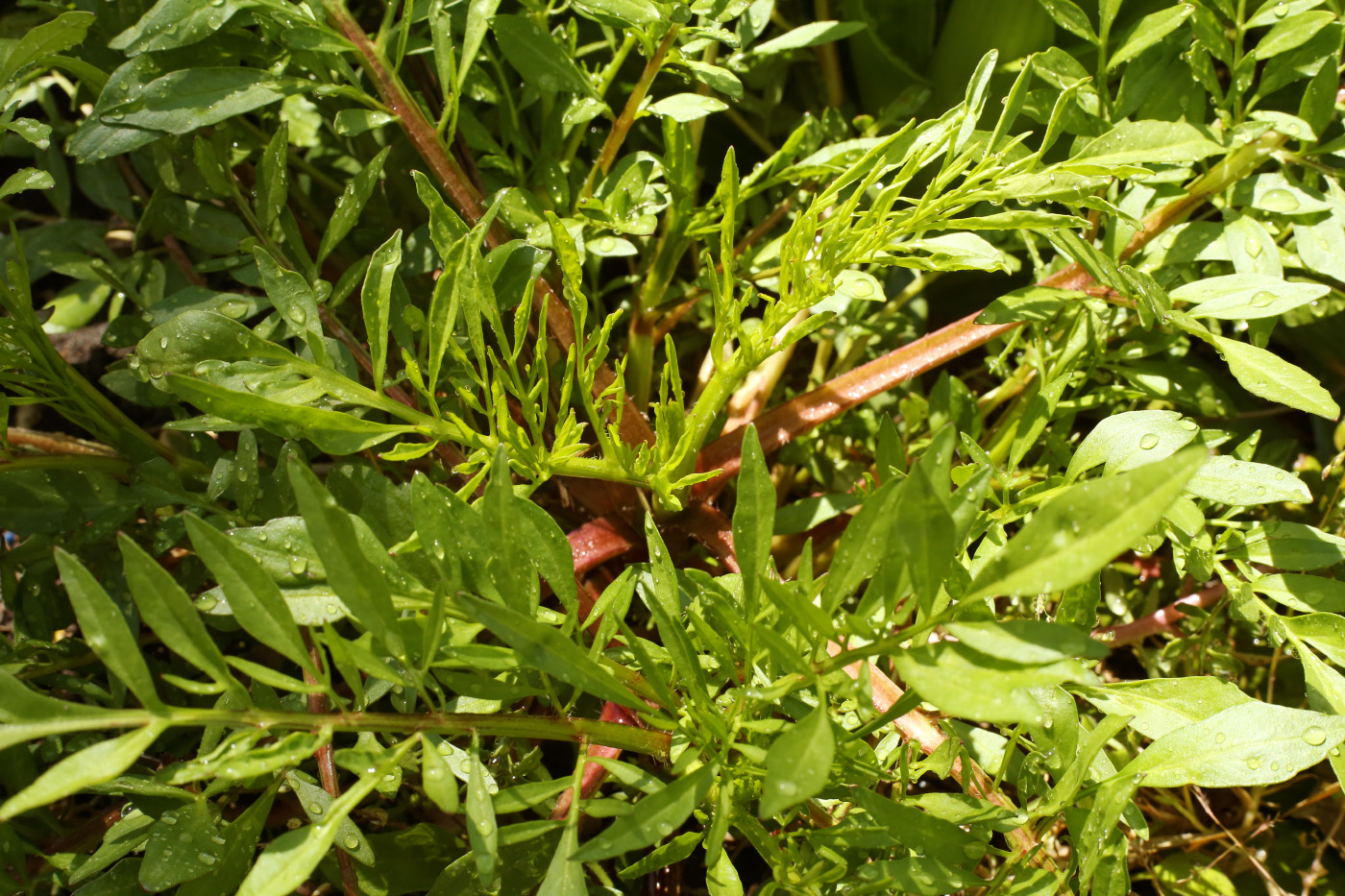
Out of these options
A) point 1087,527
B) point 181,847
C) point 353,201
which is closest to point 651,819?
point 1087,527

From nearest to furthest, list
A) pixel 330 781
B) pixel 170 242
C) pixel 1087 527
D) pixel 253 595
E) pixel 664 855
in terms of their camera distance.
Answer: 1. pixel 1087 527
2. pixel 253 595
3. pixel 664 855
4. pixel 330 781
5. pixel 170 242

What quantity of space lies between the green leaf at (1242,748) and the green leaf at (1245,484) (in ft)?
0.61

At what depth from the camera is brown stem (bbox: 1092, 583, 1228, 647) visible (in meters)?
1.13

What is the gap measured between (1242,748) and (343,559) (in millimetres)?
685

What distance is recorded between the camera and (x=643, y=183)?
106cm

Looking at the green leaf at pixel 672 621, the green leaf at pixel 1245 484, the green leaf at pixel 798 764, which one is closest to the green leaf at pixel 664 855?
the green leaf at pixel 672 621

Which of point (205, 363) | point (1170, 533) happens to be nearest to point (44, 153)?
point (205, 363)

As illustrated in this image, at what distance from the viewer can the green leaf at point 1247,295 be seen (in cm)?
94

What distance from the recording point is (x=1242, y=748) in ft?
2.48

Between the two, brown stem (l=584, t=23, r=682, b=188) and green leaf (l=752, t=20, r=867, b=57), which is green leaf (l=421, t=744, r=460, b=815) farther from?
green leaf (l=752, t=20, r=867, b=57)

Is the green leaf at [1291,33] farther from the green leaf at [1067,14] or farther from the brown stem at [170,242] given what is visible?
the brown stem at [170,242]

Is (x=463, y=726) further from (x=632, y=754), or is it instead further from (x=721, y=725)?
(x=632, y=754)

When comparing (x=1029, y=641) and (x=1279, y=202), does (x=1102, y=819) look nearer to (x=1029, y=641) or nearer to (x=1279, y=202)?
(x=1029, y=641)

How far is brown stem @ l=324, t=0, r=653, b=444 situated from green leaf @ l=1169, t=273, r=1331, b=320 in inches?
22.8
